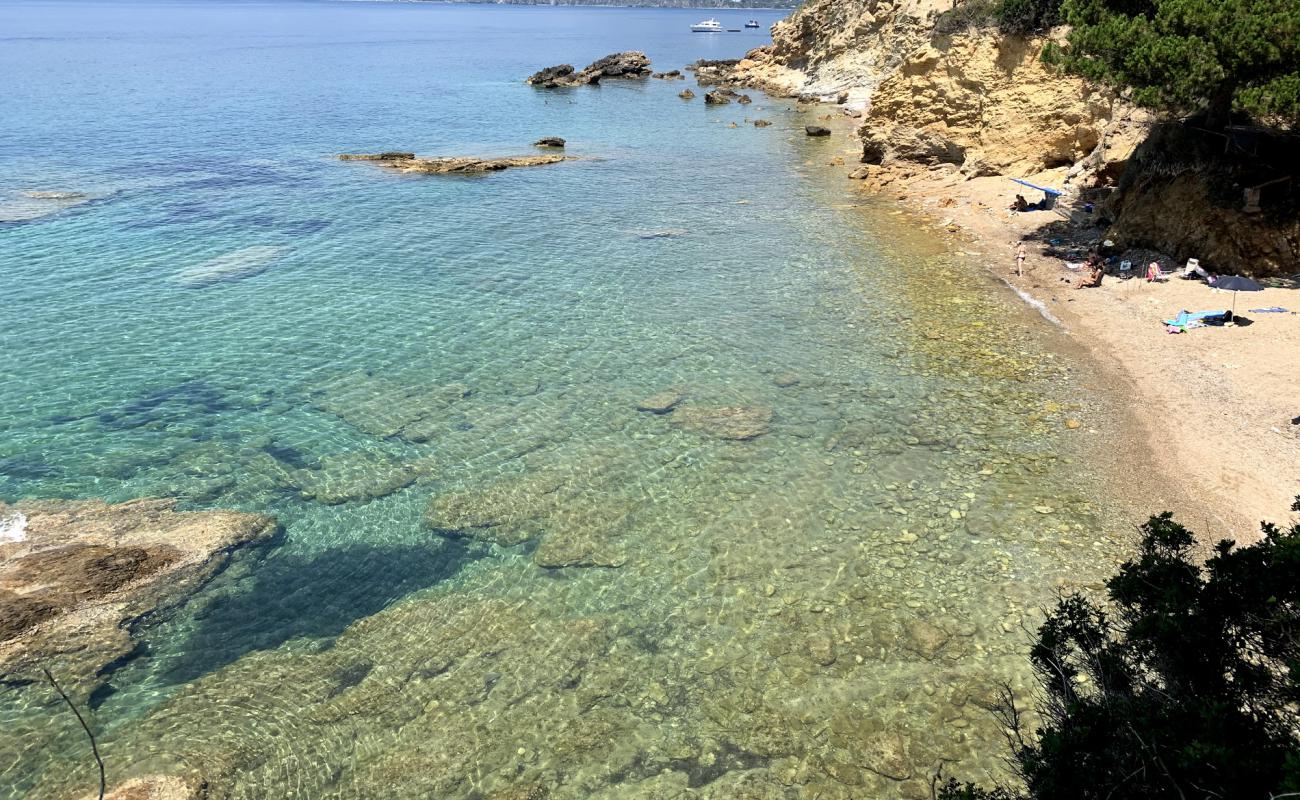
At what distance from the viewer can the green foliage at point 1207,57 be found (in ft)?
52.3

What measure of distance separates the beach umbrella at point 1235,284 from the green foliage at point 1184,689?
1474cm

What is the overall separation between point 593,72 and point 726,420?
72345 millimetres

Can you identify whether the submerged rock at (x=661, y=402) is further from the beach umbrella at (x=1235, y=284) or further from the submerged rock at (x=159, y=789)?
the beach umbrella at (x=1235, y=284)

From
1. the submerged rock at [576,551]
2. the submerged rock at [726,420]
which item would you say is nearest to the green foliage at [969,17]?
the submerged rock at [726,420]

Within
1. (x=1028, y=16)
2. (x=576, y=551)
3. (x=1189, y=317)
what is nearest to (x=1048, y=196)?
(x=1028, y=16)

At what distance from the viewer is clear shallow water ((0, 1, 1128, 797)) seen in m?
8.90

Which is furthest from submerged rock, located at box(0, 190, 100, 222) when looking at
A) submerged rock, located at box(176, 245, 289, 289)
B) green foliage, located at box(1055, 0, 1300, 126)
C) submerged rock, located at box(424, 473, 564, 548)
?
green foliage, located at box(1055, 0, 1300, 126)

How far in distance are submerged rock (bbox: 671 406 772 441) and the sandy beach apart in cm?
640

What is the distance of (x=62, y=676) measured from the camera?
374 inches

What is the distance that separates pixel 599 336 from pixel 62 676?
12804mm

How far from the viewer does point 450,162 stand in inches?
1518

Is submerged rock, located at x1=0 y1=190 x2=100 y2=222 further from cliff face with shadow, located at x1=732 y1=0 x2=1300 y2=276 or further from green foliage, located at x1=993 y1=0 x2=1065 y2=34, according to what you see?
green foliage, located at x1=993 y1=0 x2=1065 y2=34

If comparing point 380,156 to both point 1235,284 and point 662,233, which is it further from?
point 1235,284

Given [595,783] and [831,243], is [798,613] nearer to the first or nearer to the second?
[595,783]
